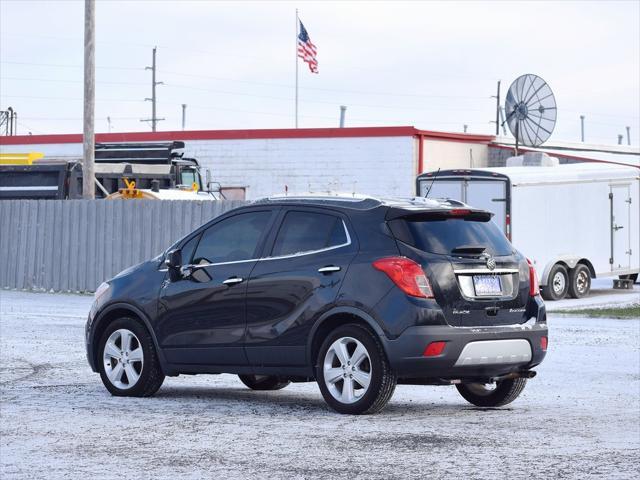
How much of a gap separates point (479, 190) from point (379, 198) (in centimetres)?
1601

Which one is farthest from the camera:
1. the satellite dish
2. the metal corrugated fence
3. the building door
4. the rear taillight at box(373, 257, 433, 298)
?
the satellite dish

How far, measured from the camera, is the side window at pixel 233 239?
11.6m

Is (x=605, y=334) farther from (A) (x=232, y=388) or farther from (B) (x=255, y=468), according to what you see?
(B) (x=255, y=468)

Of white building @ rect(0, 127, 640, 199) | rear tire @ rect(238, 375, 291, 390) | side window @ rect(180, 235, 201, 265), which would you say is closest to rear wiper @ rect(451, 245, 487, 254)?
side window @ rect(180, 235, 201, 265)

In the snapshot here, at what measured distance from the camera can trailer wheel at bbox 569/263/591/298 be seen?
90.7ft

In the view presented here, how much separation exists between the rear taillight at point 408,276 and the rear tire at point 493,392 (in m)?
1.45

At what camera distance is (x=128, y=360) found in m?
12.0

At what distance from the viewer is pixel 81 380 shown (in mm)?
13258

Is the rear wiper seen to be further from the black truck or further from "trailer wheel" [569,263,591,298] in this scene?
the black truck

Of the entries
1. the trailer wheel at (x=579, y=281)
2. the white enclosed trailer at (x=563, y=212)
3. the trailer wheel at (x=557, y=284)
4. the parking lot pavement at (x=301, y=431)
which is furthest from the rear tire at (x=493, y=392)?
the trailer wheel at (x=579, y=281)

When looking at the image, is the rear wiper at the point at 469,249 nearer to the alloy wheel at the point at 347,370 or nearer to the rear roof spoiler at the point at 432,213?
the rear roof spoiler at the point at 432,213

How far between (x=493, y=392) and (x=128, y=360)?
3260mm

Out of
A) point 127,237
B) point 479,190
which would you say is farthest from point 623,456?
point 127,237

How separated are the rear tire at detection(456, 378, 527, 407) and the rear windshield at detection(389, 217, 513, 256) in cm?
117
